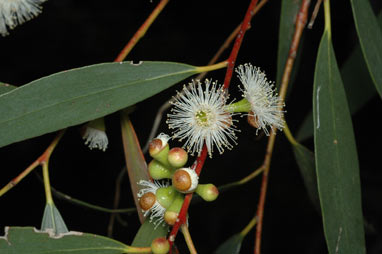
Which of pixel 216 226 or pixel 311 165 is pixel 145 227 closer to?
pixel 311 165

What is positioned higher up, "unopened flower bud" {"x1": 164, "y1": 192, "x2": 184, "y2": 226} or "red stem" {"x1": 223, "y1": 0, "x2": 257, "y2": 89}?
"red stem" {"x1": 223, "y1": 0, "x2": 257, "y2": 89}

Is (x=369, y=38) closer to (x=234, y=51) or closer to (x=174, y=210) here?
(x=234, y=51)

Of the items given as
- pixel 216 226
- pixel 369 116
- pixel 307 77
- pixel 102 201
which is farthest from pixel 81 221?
pixel 369 116

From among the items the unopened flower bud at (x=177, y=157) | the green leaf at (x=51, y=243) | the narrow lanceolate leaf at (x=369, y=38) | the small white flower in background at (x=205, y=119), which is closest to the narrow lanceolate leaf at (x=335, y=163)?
the narrow lanceolate leaf at (x=369, y=38)

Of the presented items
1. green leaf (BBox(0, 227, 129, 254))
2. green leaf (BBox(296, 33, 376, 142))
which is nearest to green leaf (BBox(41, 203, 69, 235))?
green leaf (BBox(0, 227, 129, 254))

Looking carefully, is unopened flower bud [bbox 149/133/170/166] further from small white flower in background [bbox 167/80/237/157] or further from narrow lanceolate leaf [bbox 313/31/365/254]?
narrow lanceolate leaf [bbox 313/31/365/254]

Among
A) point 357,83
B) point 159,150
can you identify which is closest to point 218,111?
point 159,150
